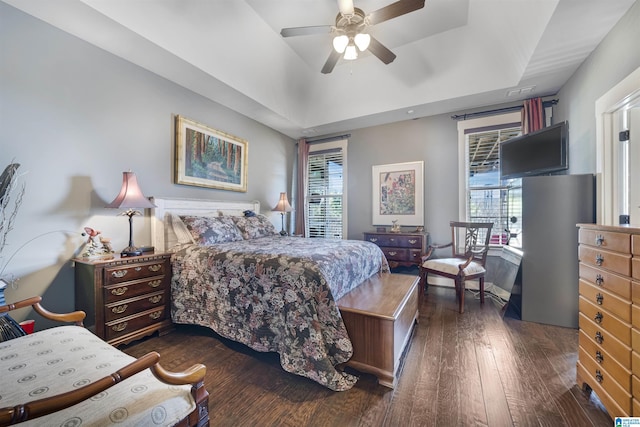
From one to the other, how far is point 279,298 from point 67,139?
2347 mm

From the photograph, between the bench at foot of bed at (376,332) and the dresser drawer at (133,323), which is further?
the dresser drawer at (133,323)

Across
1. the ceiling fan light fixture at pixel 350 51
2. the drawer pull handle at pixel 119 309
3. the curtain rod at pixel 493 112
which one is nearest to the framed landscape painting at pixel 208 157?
the drawer pull handle at pixel 119 309

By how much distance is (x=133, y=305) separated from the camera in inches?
87.4

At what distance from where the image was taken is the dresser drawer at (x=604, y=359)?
1247 millimetres

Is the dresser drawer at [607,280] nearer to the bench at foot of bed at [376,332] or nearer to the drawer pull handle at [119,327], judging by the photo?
the bench at foot of bed at [376,332]

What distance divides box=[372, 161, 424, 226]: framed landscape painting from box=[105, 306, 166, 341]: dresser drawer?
11.1ft

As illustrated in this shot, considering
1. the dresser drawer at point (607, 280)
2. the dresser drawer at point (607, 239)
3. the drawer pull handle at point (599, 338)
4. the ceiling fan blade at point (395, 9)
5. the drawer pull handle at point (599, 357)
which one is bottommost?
the drawer pull handle at point (599, 357)

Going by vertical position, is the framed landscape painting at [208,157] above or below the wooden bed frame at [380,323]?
above

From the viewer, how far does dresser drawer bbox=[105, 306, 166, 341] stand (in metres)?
2.07

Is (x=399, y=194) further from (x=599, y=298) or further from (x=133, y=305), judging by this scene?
(x=133, y=305)

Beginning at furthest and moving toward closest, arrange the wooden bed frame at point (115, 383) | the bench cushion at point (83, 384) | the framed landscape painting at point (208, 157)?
1. the framed landscape painting at point (208, 157)
2. the bench cushion at point (83, 384)
3. the wooden bed frame at point (115, 383)

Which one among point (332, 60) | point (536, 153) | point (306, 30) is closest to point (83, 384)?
point (306, 30)

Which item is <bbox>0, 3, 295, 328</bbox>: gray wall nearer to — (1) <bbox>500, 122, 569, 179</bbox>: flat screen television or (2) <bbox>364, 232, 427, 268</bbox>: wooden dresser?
(2) <bbox>364, 232, 427, 268</bbox>: wooden dresser

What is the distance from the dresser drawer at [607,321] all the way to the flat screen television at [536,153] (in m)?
1.68
